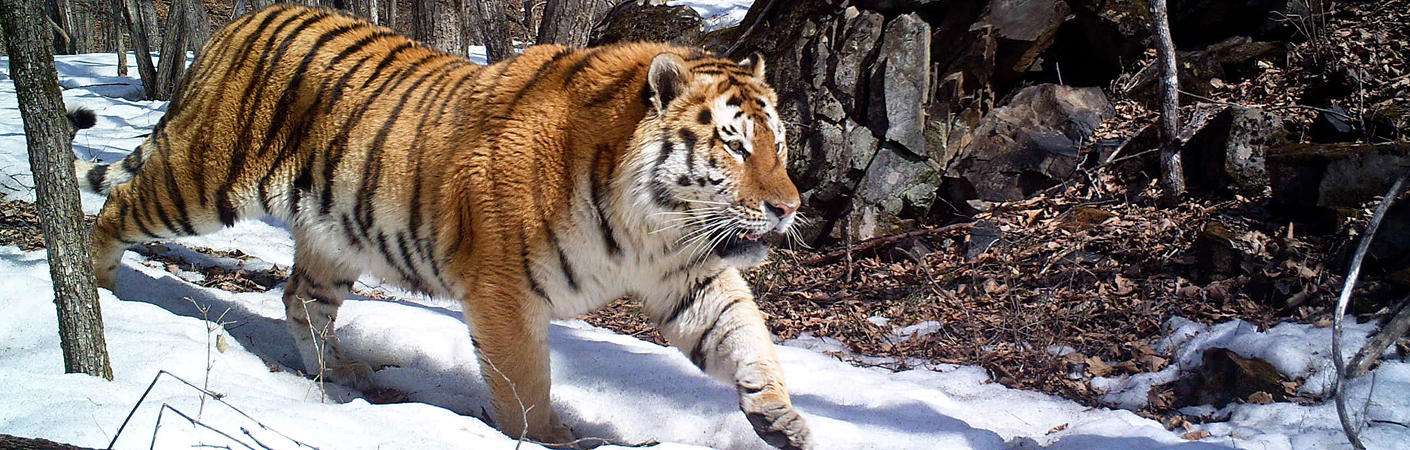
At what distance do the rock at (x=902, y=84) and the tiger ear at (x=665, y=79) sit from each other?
349 cm

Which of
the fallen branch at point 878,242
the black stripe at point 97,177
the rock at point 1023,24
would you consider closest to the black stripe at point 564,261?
the black stripe at point 97,177

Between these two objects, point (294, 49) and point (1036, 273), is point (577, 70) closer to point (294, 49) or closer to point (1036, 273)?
point (294, 49)

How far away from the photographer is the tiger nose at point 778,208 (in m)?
3.10

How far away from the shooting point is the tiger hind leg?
4.12m

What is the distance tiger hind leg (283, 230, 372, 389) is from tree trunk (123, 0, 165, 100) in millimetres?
7764

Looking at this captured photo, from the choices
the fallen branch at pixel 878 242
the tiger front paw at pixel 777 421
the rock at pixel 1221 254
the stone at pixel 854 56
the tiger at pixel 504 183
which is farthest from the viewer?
the stone at pixel 854 56

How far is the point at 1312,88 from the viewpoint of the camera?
579 centimetres

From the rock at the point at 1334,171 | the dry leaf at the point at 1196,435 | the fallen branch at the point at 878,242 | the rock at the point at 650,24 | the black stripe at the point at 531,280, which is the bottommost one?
the fallen branch at the point at 878,242

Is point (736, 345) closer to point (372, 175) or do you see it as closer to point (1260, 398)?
point (372, 175)

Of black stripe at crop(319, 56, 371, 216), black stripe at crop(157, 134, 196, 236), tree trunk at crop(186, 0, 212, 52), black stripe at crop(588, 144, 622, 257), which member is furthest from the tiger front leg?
tree trunk at crop(186, 0, 212, 52)

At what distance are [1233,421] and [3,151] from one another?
26.6 feet

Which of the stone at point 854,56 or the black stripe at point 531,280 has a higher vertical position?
the stone at point 854,56

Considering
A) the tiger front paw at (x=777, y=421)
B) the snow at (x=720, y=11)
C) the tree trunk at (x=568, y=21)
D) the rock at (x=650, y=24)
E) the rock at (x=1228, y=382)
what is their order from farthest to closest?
1. the snow at (x=720, y=11)
2. the rock at (x=650, y=24)
3. the tree trunk at (x=568, y=21)
4. the rock at (x=1228, y=382)
5. the tiger front paw at (x=777, y=421)

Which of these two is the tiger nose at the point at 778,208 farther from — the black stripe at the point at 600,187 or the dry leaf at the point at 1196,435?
the dry leaf at the point at 1196,435
